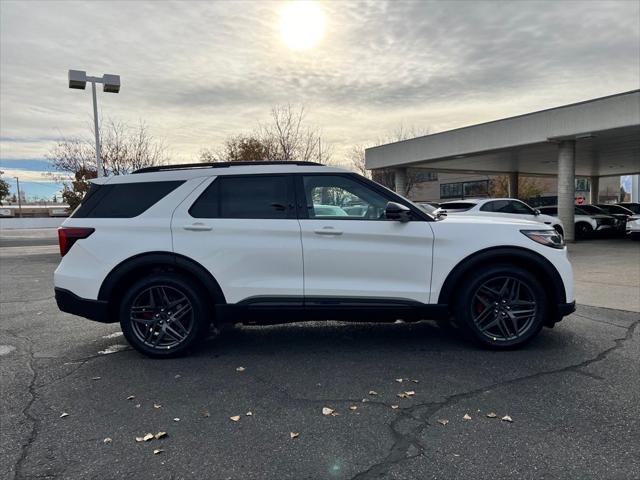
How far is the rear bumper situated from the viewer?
14.3 feet

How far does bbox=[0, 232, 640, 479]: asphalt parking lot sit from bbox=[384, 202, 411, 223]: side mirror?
138cm

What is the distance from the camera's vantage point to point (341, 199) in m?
4.43

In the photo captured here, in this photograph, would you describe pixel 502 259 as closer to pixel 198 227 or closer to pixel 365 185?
pixel 365 185

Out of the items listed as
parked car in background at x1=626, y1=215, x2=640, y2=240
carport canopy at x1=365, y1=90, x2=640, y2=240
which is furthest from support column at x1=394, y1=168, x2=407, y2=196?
parked car in background at x1=626, y1=215, x2=640, y2=240

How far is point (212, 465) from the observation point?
8.63ft

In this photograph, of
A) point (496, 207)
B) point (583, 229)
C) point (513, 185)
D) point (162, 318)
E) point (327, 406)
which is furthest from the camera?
point (513, 185)

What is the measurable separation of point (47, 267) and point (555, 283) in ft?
41.8

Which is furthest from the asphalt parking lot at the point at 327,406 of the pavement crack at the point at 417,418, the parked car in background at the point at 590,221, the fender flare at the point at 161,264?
the parked car in background at the point at 590,221

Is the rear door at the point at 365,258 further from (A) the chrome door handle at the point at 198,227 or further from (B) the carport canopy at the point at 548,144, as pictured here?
(B) the carport canopy at the point at 548,144

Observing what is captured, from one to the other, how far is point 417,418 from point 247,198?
8.39 feet

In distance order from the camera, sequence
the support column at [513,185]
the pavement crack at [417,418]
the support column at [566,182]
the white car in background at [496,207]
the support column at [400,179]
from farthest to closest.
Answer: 1. the support column at [513,185]
2. the support column at [400,179]
3. the support column at [566,182]
4. the white car in background at [496,207]
5. the pavement crack at [417,418]

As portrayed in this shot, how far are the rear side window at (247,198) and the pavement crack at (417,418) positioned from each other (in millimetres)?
2123

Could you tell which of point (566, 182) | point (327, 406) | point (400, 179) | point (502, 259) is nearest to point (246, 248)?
point (327, 406)

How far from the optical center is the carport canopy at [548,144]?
13875 millimetres
